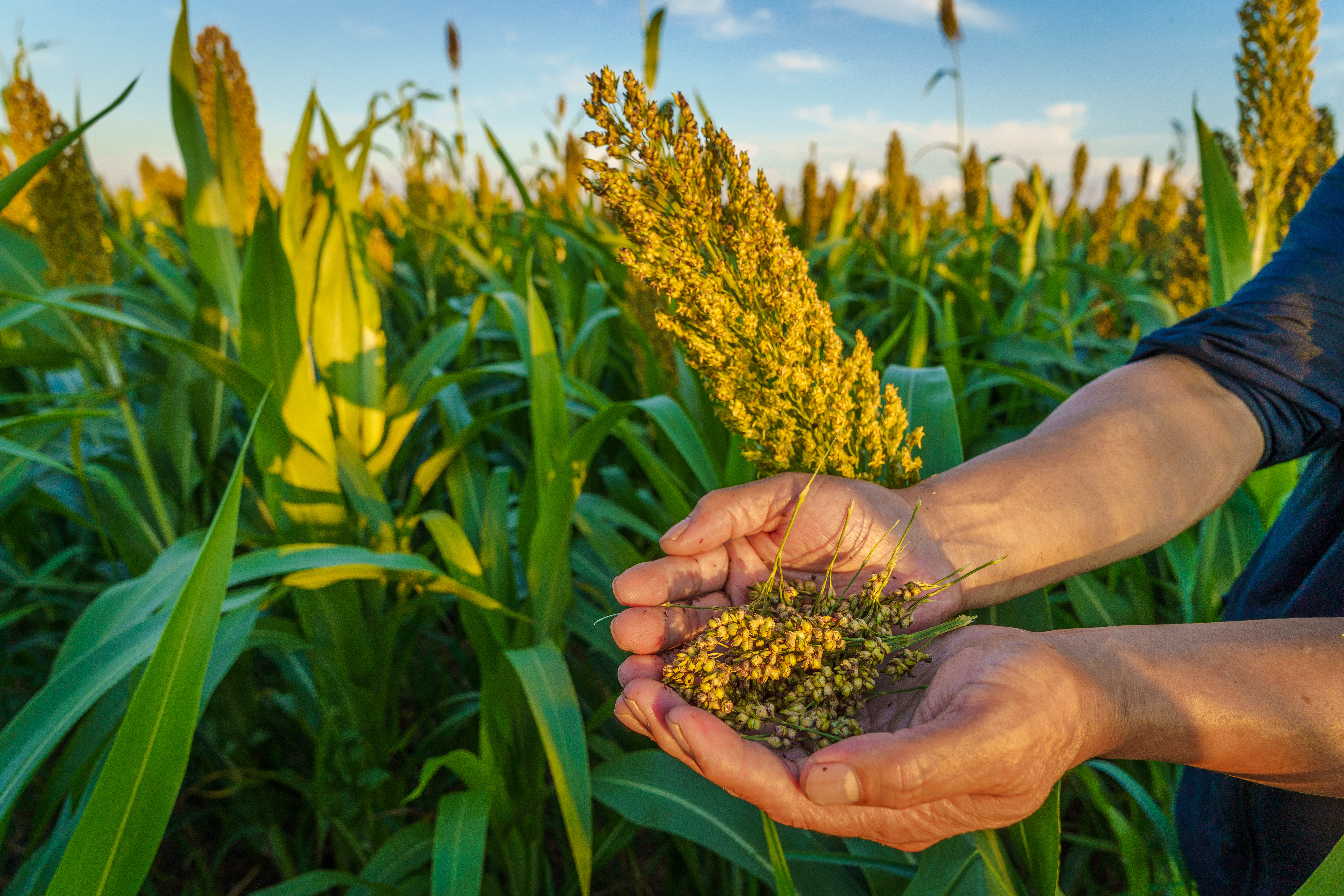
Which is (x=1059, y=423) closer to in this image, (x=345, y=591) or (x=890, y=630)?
(x=890, y=630)

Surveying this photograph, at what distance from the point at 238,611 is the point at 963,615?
1.22m

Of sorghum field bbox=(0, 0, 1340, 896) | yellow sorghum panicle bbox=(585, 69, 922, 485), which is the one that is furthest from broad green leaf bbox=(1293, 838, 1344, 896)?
yellow sorghum panicle bbox=(585, 69, 922, 485)

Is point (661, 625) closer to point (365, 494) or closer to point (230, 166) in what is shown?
point (365, 494)

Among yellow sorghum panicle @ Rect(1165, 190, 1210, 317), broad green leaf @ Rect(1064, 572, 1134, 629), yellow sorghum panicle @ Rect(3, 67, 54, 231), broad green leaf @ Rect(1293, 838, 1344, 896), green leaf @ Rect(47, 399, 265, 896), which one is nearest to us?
broad green leaf @ Rect(1293, 838, 1344, 896)

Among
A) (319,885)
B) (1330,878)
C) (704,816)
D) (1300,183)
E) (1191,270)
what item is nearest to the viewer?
(1330,878)

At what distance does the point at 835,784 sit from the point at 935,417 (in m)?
0.84

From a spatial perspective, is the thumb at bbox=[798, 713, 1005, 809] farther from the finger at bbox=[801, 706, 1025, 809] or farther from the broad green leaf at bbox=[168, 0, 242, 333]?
the broad green leaf at bbox=[168, 0, 242, 333]

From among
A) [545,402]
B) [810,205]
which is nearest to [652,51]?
[545,402]

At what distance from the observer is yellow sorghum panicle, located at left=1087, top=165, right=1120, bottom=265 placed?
12.0ft

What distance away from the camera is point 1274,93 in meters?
1.70

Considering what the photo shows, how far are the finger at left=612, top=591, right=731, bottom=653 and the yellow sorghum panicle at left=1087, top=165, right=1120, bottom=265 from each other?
9.62ft

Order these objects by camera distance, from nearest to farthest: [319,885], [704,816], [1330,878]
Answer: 1. [1330,878]
2. [704,816]
3. [319,885]

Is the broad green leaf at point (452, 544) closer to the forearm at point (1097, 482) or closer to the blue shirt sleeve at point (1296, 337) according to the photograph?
the forearm at point (1097, 482)

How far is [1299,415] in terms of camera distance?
1178 millimetres
